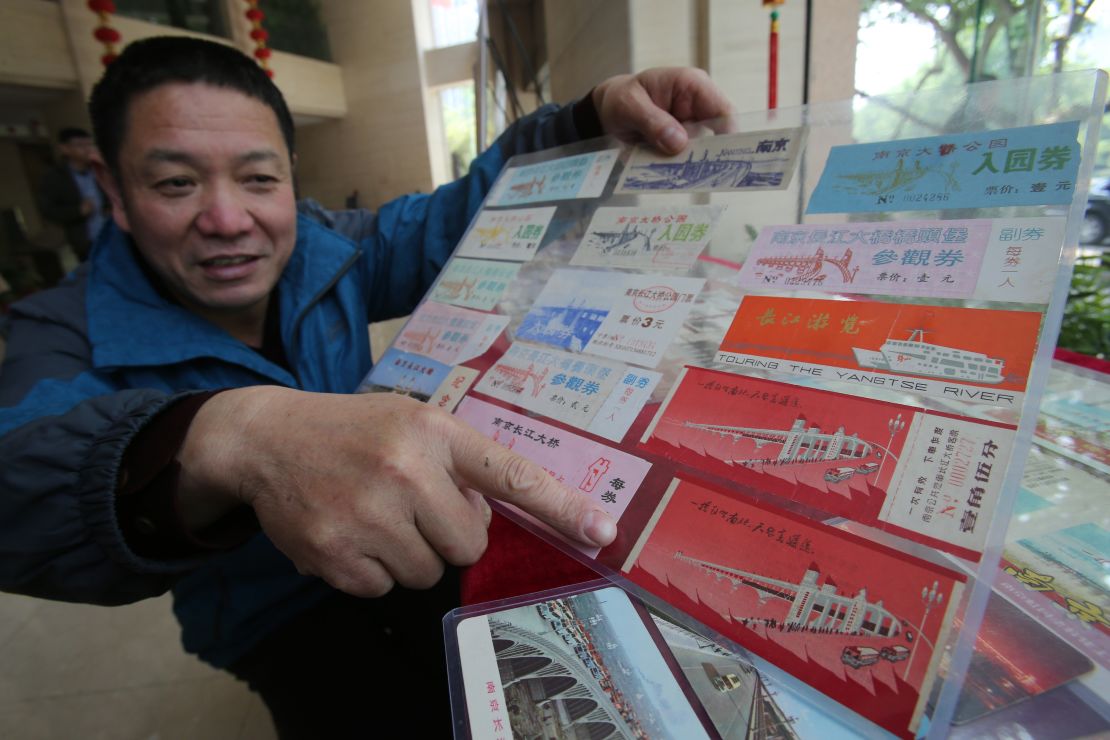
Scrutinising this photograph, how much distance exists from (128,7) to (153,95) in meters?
5.66

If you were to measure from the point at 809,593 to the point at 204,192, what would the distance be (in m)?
0.89

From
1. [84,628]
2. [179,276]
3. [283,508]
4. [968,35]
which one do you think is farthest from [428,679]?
[968,35]

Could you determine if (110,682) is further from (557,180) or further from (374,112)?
(374,112)

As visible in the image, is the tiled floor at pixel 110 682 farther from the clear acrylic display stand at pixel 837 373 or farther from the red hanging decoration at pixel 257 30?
the red hanging decoration at pixel 257 30

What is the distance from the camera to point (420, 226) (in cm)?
99

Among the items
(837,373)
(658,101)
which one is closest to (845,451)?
(837,373)

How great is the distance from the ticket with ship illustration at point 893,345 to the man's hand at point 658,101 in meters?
0.31

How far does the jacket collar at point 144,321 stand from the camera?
676mm

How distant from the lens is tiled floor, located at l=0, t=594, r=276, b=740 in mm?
1130

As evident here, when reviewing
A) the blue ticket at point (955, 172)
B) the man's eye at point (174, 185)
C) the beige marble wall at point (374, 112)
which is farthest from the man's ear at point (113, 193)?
the beige marble wall at point (374, 112)

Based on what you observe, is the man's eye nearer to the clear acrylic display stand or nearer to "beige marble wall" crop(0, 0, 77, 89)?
the clear acrylic display stand

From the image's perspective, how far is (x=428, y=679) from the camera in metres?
0.74

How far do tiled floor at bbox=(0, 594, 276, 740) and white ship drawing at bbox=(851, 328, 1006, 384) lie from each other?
138 centimetres

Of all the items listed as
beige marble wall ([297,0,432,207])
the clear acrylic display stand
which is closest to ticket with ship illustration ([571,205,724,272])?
the clear acrylic display stand
